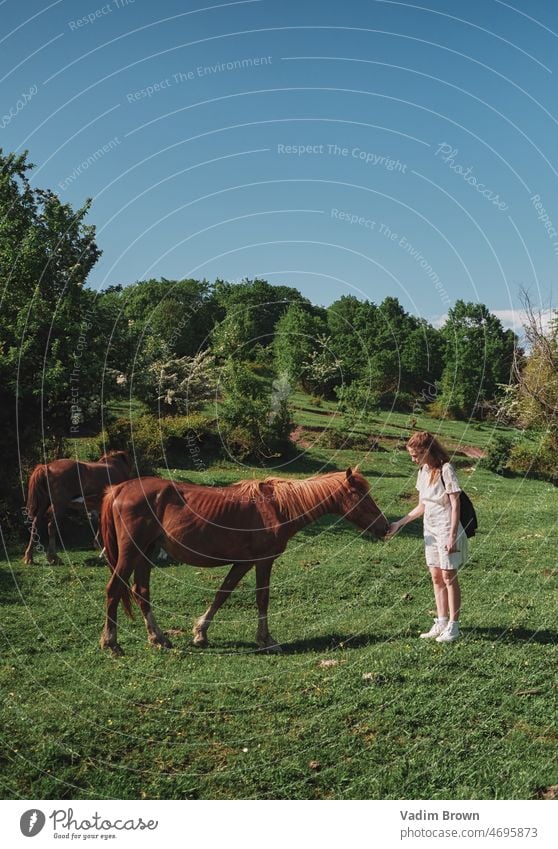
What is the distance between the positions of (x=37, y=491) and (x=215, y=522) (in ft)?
24.4

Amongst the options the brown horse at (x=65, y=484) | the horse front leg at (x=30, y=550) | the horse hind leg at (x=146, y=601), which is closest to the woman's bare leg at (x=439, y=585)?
the horse hind leg at (x=146, y=601)

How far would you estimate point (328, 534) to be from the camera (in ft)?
60.7

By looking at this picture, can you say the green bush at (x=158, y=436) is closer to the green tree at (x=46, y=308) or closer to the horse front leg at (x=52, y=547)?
the green tree at (x=46, y=308)

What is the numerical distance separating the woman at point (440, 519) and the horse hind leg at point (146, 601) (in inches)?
116

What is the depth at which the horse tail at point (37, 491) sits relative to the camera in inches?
587

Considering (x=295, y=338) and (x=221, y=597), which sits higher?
(x=295, y=338)

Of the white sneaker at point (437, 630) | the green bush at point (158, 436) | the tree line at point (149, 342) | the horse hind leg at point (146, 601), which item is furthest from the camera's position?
the green bush at point (158, 436)

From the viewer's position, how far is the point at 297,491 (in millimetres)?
8953

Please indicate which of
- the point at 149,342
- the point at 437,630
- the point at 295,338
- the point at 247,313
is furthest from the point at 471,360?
the point at 437,630

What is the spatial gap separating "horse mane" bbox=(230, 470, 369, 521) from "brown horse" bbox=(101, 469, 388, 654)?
0.04 ft

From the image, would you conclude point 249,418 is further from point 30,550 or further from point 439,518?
point 439,518

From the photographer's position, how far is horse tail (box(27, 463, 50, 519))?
1490 cm

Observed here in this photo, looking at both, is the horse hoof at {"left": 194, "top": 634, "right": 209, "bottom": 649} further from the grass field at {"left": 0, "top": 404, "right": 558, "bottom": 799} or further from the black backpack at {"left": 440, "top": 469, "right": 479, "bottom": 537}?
the black backpack at {"left": 440, "top": 469, "right": 479, "bottom": 537}
